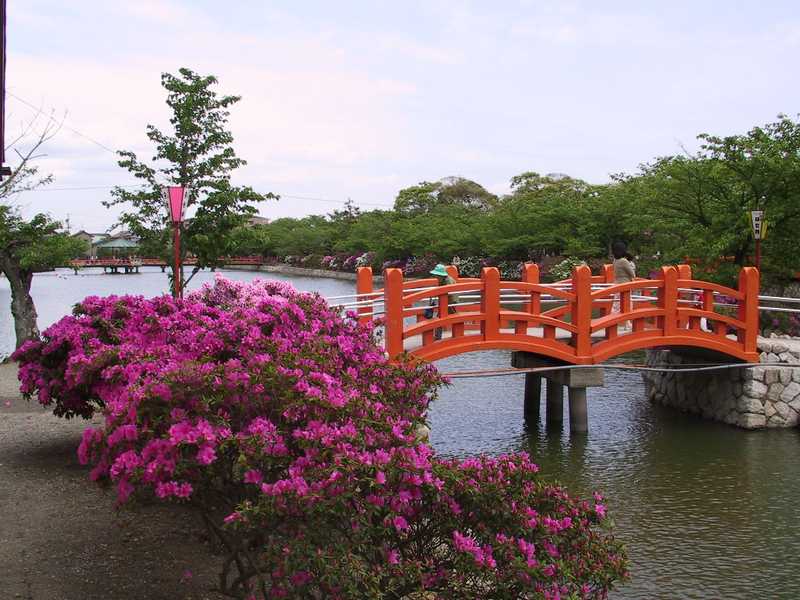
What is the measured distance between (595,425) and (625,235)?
1051 inches

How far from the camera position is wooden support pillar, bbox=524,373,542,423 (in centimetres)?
1323

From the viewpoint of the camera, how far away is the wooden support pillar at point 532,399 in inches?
521

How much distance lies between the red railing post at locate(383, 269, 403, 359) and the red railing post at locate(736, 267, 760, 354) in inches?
213

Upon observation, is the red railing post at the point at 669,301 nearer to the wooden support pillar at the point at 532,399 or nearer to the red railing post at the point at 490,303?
the wooden support pillar at the point at 532,399

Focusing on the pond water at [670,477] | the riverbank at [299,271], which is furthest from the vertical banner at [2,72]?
the riverbank at [299,271]

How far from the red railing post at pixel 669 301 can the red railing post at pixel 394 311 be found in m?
3.92

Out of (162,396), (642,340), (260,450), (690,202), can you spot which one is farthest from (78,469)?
(690,202)

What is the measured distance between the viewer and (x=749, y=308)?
40.5 ft

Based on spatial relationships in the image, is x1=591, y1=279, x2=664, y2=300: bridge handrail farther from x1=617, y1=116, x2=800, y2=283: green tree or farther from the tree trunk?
the tree trunk

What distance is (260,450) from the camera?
4.04m

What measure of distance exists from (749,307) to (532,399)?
11.7 ft

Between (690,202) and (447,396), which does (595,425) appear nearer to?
(447,396)

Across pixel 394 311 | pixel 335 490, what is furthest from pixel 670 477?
pixel 335 490

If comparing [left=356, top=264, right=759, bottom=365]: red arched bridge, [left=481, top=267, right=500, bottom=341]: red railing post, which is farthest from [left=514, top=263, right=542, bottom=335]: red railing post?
[left=481, top=267, right=500, bottom=341]: red railing post
